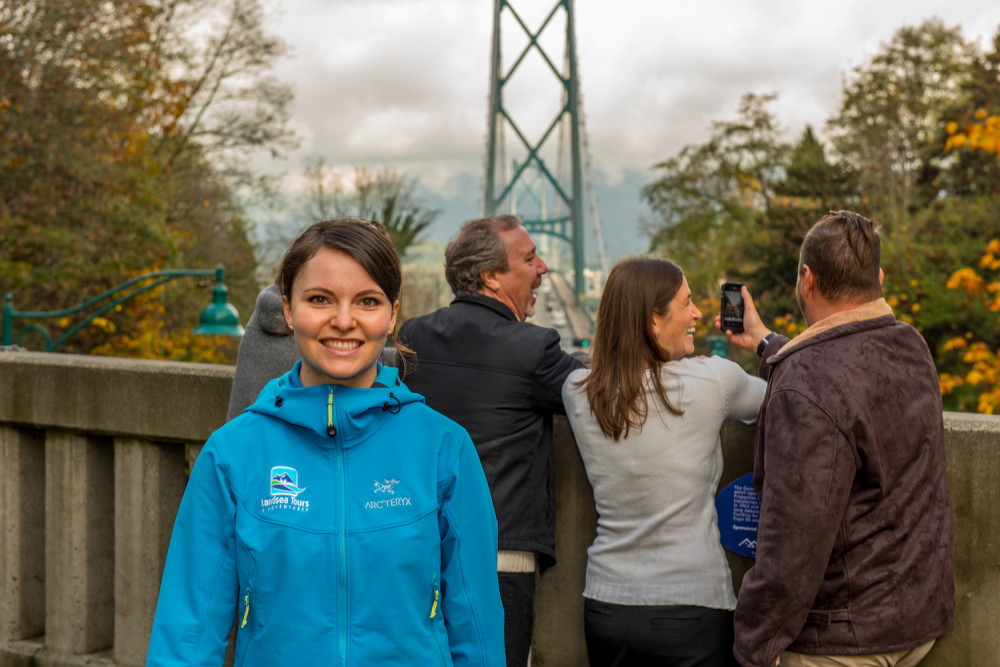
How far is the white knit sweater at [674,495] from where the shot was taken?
2209 millimetres

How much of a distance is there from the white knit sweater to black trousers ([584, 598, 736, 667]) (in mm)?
23

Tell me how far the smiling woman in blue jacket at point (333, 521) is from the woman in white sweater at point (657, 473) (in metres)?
0.57

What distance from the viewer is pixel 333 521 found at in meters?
1.64

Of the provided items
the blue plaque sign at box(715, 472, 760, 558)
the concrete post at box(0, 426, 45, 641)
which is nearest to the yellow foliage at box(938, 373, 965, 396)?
the blue plaque sign at box(715, 472, 760, 558)

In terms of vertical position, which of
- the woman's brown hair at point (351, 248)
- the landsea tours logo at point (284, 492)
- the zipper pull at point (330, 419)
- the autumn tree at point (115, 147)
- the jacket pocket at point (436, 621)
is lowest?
the jacket pocket at point (436, 621)

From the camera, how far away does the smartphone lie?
2.50 meters

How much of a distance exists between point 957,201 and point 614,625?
17.4 meters

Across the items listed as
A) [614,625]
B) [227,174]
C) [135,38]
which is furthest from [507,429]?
[227,174]

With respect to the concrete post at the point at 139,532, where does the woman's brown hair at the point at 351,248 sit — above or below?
above

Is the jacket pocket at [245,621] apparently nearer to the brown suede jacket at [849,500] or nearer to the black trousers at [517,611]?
the black trousers at [517,611]

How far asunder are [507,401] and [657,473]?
1.36 ft

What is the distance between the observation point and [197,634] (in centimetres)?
161

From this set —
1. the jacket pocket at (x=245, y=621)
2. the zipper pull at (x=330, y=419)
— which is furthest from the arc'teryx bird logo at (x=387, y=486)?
the jacket pocket at (x=245, y=621)

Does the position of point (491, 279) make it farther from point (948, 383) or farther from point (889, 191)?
point (889, 191)
